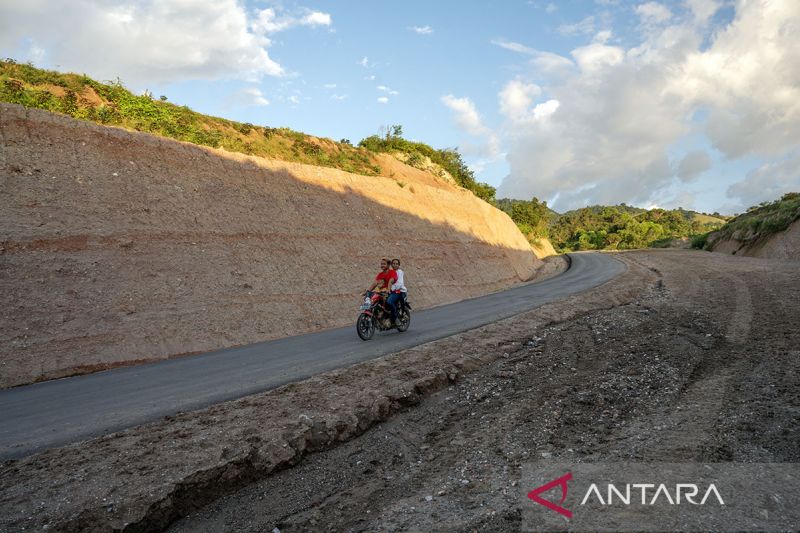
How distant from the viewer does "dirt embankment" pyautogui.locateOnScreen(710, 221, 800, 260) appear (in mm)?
28859

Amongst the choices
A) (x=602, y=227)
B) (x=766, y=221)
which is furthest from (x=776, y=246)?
(x=602, y=227)

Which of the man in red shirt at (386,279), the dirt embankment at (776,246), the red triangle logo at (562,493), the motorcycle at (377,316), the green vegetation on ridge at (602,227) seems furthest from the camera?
the green vegetation on ridge at (602,227)

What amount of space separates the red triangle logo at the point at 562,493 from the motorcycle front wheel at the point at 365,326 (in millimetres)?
8334

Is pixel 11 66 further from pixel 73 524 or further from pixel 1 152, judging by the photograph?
pixel 73 524

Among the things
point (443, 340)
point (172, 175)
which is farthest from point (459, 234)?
point (443, 340)

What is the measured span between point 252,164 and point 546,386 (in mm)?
17071

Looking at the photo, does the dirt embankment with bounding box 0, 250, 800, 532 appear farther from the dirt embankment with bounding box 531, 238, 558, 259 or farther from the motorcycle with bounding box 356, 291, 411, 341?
the dirt embankment with bounding box 531, 238, 558, 259

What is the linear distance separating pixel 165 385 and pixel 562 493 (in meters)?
7.28

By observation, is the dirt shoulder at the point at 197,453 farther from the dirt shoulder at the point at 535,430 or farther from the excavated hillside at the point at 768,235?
the excavated hillside at the point at 768,235

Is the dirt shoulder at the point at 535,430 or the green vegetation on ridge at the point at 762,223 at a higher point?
the green vegetation on ridge at the point at 762,223

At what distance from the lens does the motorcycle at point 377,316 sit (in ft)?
40.2

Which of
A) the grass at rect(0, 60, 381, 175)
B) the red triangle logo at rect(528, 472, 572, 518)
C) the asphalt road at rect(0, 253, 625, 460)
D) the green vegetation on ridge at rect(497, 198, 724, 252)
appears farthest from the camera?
the green vegetation on ridge at rect(497, 198, 724, 252)

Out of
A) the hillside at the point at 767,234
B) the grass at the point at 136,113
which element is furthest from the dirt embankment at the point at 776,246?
the grass at the point at 136,113

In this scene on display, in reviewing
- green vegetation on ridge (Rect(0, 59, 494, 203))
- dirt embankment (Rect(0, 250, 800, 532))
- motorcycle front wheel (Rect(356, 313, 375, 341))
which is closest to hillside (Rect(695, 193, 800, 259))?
green vegetation on ridge (Rect(0, 59, 494, 203))
